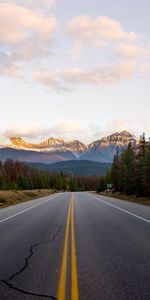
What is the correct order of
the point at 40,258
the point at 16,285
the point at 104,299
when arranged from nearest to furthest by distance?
the point at 104,299 < the point at 16,285 < the point at 40,258

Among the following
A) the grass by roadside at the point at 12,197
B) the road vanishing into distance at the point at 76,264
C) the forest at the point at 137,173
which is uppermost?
the forest at the point at 137,173

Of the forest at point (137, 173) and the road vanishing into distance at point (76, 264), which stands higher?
the forest at point (137, 173)

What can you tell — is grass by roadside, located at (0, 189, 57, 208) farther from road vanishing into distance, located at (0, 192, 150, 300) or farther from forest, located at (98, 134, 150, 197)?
road vanishing into distance, located at (0, 192, 150, 300)

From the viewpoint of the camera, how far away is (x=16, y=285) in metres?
7.02

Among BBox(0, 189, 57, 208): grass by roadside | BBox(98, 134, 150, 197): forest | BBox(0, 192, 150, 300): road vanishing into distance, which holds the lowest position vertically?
BBox(0, 192, 150, 300): road vanishing into distance

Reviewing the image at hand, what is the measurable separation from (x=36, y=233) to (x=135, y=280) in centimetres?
746

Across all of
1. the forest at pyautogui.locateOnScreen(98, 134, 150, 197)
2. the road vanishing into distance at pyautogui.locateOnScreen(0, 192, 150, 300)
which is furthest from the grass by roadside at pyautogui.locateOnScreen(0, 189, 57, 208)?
the road vanishing into distance at pyautogui.locateOnScreen(0, 192, 150, 300)

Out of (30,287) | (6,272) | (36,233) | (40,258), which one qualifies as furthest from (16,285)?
(36,233)

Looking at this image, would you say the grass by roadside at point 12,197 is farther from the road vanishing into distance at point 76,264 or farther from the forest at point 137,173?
the road vanishing into distance at point 76,264

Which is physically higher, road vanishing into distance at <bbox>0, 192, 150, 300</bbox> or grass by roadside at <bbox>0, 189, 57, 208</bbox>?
grass by roadside at <bbox>0, 189, 57, 208</bbox>

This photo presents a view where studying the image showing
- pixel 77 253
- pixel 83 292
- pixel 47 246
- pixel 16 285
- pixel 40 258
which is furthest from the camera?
pixel 47 246

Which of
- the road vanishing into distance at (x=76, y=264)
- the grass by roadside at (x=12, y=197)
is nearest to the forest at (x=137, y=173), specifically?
the grass by roadside at (x=12, y=197)

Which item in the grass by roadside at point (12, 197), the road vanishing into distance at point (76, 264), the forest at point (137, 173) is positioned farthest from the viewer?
the forest at point (137, 173)

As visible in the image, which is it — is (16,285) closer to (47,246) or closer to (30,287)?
(30,287)
